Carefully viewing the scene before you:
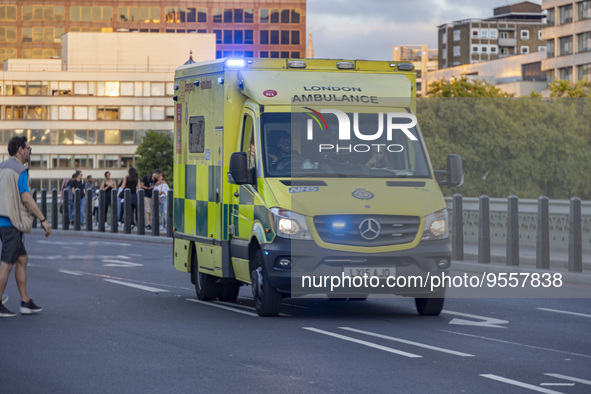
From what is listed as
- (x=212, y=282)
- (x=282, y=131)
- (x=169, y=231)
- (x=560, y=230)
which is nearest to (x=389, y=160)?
(x=282, y=131)

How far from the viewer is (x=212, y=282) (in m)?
14.1

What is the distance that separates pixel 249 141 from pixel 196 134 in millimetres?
1448

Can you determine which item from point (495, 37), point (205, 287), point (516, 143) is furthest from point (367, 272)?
point (495, 37)

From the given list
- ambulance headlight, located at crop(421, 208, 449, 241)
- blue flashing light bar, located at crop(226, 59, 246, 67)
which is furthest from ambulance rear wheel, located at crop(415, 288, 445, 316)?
blue flashing light bar, located at crop(226, 59, 246, 67)

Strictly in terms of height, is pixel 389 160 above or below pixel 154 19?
below

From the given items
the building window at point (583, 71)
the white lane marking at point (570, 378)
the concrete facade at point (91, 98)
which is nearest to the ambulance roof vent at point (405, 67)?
the white lane marking at point (570, 378)

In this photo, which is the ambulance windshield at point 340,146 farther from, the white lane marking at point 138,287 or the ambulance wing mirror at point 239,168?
the white lane marking at point 138,287

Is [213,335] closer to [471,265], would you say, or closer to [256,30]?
[471,265]

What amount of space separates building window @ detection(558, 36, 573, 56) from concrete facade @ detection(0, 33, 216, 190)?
36.8m

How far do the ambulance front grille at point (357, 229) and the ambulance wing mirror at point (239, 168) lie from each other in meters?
0.97

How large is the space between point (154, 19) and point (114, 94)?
20178 millimetres

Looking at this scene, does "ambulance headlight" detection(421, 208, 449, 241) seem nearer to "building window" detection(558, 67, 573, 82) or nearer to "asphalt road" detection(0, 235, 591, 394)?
"asphalt road" detection(0, 235, 591, 394)

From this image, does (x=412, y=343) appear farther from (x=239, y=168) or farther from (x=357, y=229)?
(x=239, y=168)

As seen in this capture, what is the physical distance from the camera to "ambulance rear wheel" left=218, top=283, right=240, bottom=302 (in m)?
14.2
